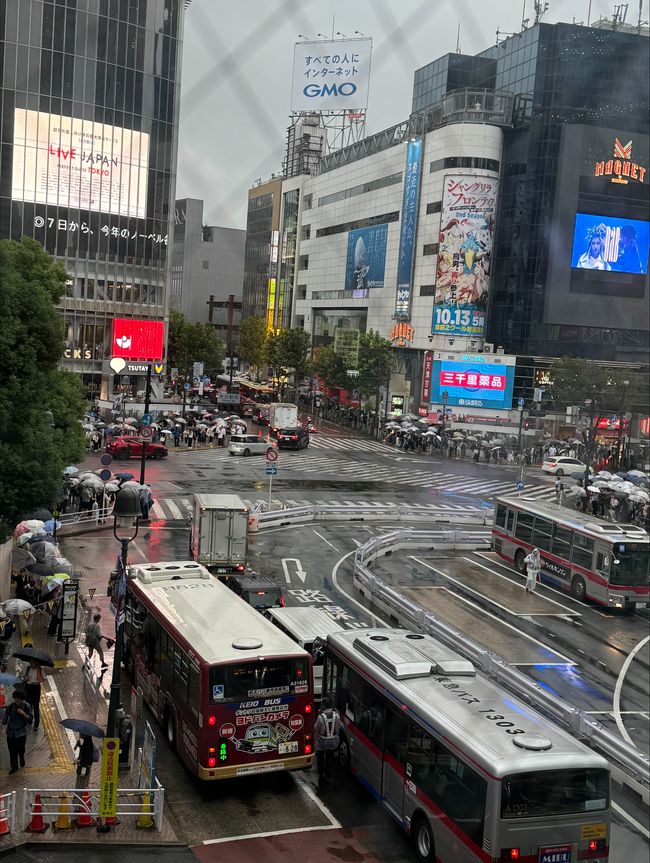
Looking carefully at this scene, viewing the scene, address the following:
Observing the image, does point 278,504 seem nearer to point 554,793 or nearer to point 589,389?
point 554,793

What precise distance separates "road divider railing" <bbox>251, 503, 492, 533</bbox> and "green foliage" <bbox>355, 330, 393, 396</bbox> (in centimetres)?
2962

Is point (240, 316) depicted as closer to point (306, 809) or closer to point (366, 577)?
point (366, 577)

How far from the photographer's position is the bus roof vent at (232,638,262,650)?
10.1 metres

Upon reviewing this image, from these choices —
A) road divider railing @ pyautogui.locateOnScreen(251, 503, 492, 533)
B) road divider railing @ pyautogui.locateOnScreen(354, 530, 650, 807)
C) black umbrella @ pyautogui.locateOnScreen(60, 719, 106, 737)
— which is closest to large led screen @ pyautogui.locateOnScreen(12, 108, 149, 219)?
road divider railing @ pyautogui.locateOnScreen(251, 503, 492, 533)

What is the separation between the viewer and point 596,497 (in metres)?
34.6

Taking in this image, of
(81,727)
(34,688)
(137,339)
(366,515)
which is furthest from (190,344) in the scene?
(81,727)

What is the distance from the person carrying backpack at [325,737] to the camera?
34.2 ft

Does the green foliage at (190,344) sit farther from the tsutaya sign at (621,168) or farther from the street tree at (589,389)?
the tsutaya sign at (621,168)

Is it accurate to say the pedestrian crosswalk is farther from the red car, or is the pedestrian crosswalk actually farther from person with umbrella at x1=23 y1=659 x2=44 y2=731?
person with umbrella at x1=23 y1=659 x2=44 y2=731

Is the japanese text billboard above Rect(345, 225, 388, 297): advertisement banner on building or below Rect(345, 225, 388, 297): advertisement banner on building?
below

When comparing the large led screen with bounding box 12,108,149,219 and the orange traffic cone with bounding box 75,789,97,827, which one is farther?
the large led screen with bounding box 12,108,149,219

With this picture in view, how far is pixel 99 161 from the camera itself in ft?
191

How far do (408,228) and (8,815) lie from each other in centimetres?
5943

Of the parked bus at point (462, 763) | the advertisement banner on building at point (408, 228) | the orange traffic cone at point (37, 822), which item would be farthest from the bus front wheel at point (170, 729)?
the advertisement banner on building at point (408, 228)
